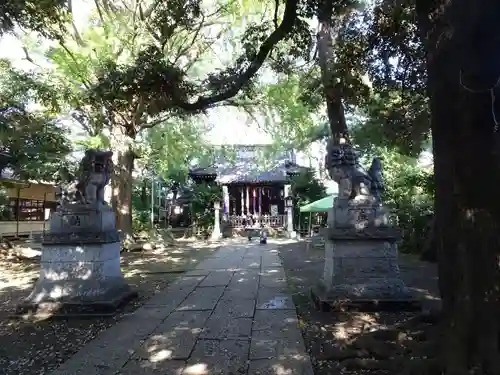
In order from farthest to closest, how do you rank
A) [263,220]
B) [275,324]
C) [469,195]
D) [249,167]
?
[249,167] < [263,220] < [275,324] < [469,195]

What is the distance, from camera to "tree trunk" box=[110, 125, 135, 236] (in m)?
16.6

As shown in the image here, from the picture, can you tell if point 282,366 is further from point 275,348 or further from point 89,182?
point 89,182

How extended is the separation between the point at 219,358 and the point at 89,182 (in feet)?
12.8

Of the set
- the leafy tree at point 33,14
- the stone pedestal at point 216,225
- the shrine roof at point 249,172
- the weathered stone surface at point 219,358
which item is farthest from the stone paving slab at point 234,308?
the shrine roof at point 249,172

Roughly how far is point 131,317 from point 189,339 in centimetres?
161

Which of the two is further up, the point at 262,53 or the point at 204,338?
the point at 262,53

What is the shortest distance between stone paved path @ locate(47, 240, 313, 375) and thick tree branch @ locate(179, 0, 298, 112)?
3.17m

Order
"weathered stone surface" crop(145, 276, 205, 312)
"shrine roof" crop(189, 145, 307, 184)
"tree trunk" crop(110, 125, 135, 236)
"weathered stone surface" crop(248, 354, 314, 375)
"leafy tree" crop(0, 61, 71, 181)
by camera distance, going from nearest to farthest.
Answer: "weathered stone surface" crop(248, 354, 314, 375) < "weathered stone surface" crop(145, 276, 205, 312) < "leafy tree" crop(0, 61, 71, 181) < "tree trunk" crop(110, 125, 135, 236) < "shrine roof" crop(189, 145, 307, 184)

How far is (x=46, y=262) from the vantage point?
7035mm

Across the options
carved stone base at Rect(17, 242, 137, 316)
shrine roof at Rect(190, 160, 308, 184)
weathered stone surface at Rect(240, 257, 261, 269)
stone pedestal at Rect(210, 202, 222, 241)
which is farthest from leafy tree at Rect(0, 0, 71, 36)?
shrine roof at Rect(190, 160, 308, 184)

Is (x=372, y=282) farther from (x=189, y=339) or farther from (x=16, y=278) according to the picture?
(x=16, y=278)

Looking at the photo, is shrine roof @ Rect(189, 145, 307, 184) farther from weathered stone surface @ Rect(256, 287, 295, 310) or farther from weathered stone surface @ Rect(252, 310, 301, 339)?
weathered stone surface @ Rect(252, 310, 301, 339)

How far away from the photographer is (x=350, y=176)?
23.7 feet

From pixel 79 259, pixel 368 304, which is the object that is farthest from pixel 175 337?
pixel 368 304
